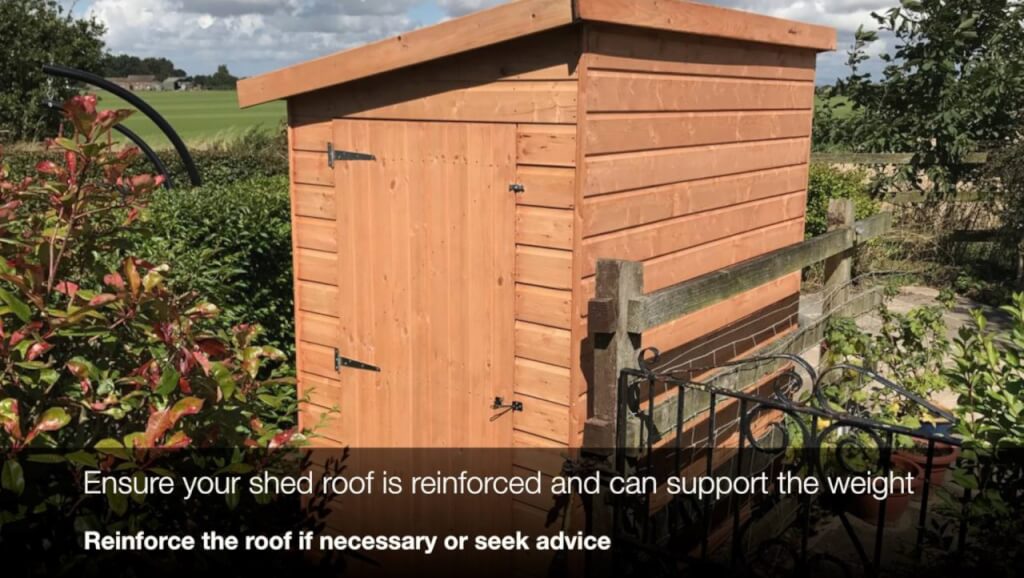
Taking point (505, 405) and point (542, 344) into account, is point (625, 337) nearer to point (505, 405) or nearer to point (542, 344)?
point (542, 344)

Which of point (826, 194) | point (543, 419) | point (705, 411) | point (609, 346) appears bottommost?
point (705, 411)

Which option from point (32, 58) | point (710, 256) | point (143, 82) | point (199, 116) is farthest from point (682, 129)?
point (143, 82)

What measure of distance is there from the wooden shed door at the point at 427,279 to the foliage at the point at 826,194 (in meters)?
8.48

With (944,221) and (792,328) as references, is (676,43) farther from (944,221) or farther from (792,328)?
(944,221)

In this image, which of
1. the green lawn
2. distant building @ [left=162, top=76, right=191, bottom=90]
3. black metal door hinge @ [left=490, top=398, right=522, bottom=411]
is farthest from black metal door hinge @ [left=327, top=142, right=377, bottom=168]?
distant building @ [left=162, top=76, right=191, bottom=90]

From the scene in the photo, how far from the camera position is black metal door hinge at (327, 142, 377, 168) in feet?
14.9

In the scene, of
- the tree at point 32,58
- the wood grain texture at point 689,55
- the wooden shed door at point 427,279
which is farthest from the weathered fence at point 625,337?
the tree at point 32,58

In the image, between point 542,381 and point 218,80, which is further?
point 218,80

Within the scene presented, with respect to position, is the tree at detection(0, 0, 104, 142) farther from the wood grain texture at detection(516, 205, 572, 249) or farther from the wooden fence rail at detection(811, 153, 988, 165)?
the wood grain texture at detection(516, 205, 572, 249)

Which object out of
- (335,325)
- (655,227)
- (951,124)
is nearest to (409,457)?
(335,325)

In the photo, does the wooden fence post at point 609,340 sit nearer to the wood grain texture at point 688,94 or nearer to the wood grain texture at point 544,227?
the wood grain texture at point 544,227

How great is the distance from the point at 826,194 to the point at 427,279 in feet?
30.0

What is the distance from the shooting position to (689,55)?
4.39 m

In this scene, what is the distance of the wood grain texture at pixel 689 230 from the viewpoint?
3.97 metres
